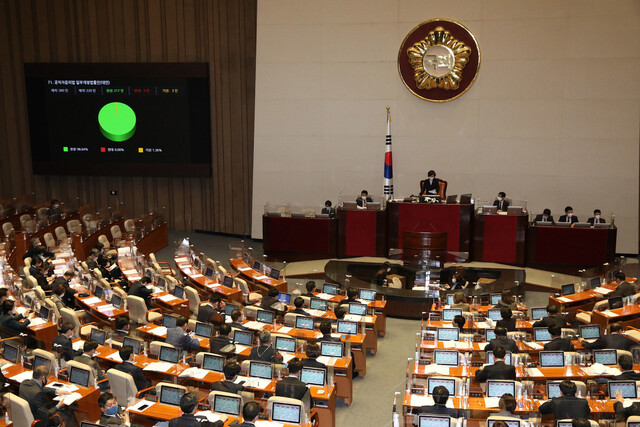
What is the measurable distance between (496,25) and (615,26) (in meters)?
2.88

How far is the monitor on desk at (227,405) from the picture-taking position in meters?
7.46

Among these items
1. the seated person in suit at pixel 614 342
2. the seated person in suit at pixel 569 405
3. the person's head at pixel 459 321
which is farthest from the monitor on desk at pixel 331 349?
the seated person in suit at pixel 614 342

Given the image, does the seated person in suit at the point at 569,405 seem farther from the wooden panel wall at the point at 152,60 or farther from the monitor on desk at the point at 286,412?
the wooden panel wall at the point at 152,60

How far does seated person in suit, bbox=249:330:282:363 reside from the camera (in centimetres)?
884

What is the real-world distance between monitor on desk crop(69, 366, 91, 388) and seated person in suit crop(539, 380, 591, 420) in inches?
215

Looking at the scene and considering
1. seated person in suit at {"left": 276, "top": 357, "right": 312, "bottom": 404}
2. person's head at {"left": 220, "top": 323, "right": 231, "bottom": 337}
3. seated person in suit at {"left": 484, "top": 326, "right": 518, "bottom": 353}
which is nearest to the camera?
seated person in suit at {"left": 276, "top": 357, "right": 312, "bottom": 404}

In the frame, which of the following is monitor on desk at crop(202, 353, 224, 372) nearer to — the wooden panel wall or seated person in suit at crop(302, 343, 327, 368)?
seated person in suit at crop(302, 343, 327, 368)

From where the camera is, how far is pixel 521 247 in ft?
52.5

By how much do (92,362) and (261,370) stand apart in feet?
6.91

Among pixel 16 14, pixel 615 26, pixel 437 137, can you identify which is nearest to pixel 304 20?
pixel 437 137

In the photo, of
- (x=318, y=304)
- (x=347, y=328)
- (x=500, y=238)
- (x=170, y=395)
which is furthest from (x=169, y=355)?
(x=500, y=238)

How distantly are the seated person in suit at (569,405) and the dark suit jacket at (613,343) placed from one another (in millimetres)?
2344

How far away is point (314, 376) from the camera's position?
8.31m

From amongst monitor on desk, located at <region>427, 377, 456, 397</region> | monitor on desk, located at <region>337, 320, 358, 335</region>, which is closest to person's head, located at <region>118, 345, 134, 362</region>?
monitor on desk, located at <region>337, 320, 358, 335</region>
